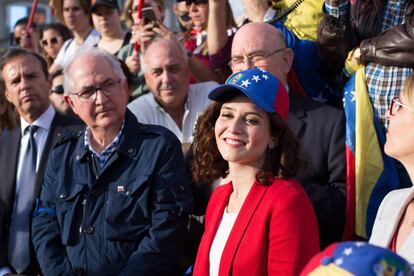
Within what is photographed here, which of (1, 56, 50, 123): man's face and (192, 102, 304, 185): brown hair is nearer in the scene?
(192, 102, 304, 185): brown hair

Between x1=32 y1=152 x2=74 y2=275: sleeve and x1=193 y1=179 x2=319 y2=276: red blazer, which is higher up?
x1=193 y1=179 x2=319 y2=276: red blazer

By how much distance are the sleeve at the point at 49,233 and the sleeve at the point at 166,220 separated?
0.42m

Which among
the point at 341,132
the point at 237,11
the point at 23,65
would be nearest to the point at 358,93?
the point at 341,132

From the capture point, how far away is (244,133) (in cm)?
316

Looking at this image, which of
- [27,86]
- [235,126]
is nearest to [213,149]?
[235,126]

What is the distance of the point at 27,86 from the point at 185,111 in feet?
3.55

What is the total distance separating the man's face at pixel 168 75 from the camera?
4.67 meters

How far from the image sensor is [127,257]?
11.6 feet

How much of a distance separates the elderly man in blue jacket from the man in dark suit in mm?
338

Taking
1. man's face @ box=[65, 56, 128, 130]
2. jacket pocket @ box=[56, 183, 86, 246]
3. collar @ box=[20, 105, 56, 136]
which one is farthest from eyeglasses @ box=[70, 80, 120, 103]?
collar @ box=[20, 105, 56, 136]

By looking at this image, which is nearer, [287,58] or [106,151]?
[106,151]

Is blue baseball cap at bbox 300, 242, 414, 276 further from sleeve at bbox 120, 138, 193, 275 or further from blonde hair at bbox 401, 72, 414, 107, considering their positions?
sleeve at bbox 120, 138, 193, 275

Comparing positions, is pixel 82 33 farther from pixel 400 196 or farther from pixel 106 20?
pixel 400 196

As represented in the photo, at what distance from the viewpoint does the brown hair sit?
3188 mm
